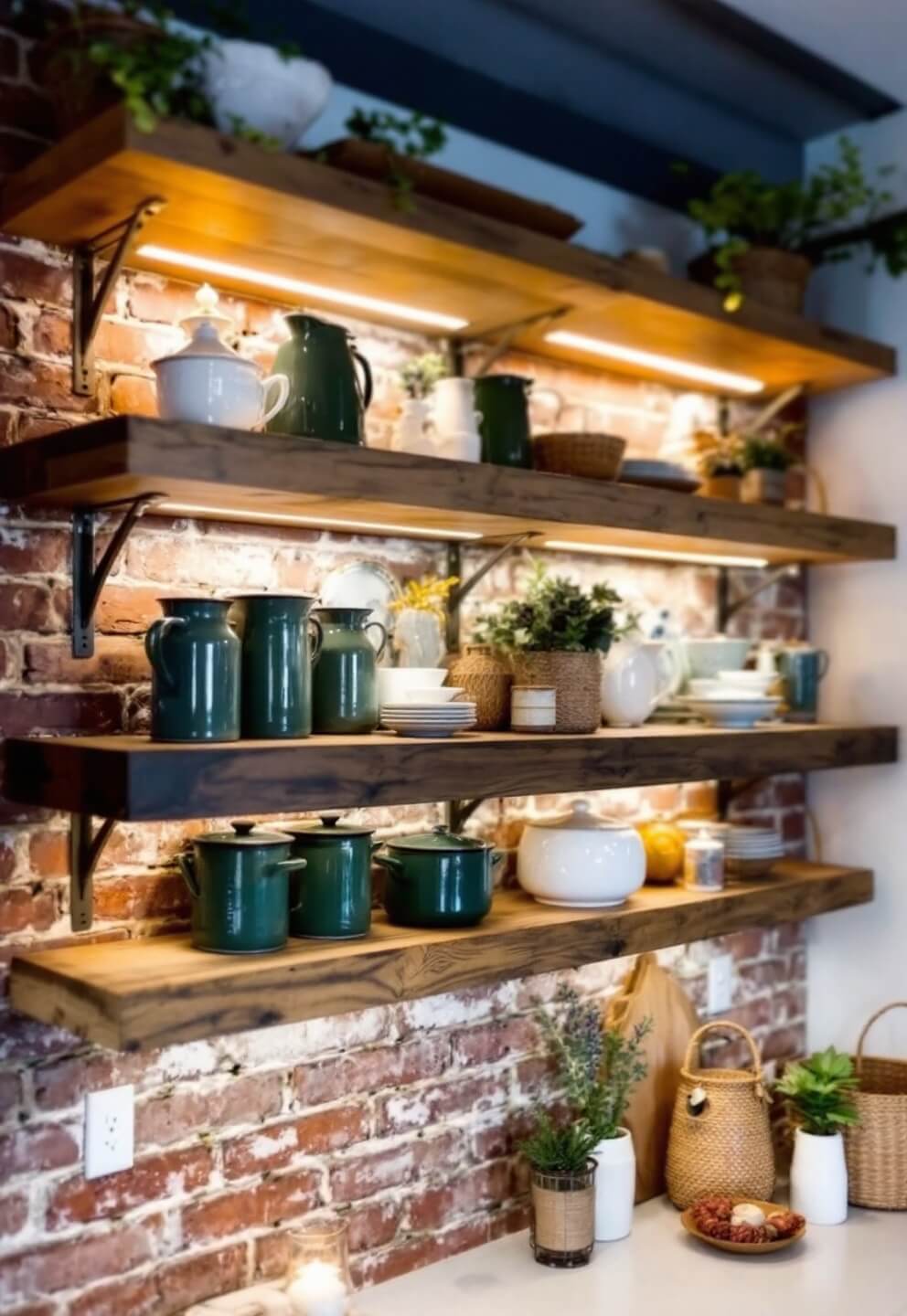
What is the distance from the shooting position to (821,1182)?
2119 mm

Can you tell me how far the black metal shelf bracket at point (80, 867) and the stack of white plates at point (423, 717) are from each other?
1.24 ft

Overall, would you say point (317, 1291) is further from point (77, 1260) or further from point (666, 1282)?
point (666, 1282)

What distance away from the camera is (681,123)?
8.14 feet

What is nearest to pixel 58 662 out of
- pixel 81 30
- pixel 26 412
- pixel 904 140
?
pixel 26 412

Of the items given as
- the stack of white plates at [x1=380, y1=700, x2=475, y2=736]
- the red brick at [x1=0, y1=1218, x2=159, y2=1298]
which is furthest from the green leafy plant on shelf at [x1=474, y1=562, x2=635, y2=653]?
the red brick at [x1=0, y1=1218, x2=159, y2=1298]

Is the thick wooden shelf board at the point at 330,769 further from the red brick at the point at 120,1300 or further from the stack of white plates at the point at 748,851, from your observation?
the red brick at the point at 120,1300

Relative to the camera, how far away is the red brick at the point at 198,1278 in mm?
1709

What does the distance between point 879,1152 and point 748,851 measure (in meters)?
0.52

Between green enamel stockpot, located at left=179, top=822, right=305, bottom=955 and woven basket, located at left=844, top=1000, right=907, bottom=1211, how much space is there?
1.14 m

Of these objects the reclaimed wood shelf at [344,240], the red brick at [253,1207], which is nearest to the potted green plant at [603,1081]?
the red brick at [253,1207]

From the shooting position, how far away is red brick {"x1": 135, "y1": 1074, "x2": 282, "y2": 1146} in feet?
5.62

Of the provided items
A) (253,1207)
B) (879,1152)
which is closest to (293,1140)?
(253,1207)

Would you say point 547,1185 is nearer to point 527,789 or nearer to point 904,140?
point 527,789

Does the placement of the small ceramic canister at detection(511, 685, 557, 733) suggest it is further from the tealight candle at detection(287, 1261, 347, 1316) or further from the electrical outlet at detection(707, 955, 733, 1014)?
the electrical outlet at detection(707, 955, 733, 1014)
